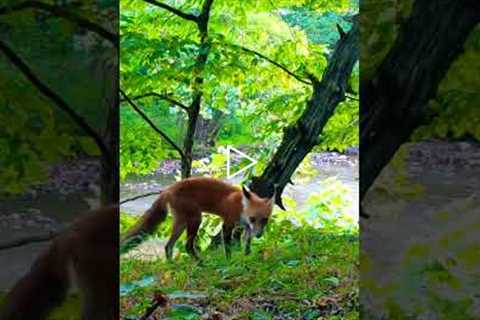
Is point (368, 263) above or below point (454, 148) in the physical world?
below

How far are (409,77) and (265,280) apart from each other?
91cm

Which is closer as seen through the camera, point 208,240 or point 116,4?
point 116,4

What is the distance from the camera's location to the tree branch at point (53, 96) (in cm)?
117

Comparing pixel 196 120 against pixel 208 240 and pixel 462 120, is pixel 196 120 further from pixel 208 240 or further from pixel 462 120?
pixel 462 120

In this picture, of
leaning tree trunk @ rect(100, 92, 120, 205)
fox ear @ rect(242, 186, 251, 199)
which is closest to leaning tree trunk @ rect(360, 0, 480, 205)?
leaning tree trunk @ rect(100, 92, 120, 205)

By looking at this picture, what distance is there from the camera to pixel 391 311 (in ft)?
4.09

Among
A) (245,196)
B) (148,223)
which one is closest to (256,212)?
(245,196)

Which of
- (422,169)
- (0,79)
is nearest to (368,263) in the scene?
(422,169)

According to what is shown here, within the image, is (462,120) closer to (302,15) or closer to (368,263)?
(368,263)

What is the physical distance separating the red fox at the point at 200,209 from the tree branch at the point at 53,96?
708mm

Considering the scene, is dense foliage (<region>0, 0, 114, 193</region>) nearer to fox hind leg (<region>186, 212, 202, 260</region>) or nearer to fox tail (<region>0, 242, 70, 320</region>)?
fox tail (<region>0, 242, 70, 320</region>)

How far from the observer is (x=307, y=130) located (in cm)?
211

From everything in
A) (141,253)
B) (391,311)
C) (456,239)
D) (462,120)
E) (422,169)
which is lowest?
(141,253)

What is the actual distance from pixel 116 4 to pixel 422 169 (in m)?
0.68
